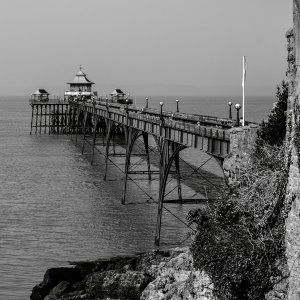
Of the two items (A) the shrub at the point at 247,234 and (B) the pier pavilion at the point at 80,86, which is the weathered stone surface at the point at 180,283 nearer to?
(A) the shrub at the point at 247,234

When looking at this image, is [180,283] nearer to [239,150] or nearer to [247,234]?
[247,234]

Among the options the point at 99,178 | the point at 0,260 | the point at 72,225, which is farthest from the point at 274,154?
the point at 99,178

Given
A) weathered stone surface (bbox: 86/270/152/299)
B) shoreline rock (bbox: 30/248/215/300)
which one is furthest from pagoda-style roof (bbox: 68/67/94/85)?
weathered stone surface (bbox: 86/270/152/299)

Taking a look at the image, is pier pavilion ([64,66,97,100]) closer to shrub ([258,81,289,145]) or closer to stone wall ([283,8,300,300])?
shrub ([258,81,289,145])

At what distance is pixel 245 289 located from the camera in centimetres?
1716

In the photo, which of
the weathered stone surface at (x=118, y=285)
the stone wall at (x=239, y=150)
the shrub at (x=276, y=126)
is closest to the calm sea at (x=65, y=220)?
the weathered stone surface at (x=118, y=285)

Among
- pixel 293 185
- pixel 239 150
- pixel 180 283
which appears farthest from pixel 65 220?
pixel 293 185

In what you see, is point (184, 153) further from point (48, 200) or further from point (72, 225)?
point (72, 225)

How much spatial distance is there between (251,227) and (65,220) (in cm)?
2483

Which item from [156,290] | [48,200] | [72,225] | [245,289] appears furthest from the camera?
[48,200]

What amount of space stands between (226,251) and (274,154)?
3206mm

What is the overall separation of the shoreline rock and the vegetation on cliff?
2.74 feet

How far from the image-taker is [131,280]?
23578 mm

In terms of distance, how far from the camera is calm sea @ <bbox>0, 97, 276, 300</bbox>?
3177cm
